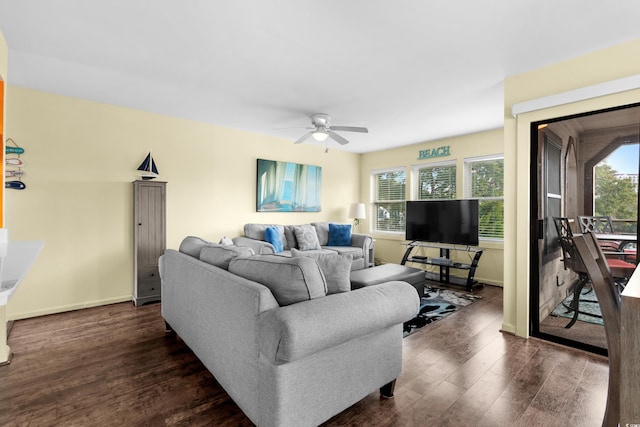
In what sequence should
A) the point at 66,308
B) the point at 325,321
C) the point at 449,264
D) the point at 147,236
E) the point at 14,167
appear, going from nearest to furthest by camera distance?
the point at 325,321 → the point at 14,167 → the point at 66,308 → the point at 147,236 → the point at 449,264

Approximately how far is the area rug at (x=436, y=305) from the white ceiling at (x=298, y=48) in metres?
2.48

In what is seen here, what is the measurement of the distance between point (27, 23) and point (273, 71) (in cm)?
179

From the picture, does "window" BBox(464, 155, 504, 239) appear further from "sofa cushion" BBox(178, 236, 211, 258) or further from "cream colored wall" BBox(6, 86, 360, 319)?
"sofa cushion" BBox(178, 236, 211, 258)

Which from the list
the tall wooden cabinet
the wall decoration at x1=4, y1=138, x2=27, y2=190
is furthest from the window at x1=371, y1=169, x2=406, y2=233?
the wall decoration at x1=4, y1=138, x2=27, y2=190

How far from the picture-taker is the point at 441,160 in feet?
17.9

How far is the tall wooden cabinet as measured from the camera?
3738 millimetres

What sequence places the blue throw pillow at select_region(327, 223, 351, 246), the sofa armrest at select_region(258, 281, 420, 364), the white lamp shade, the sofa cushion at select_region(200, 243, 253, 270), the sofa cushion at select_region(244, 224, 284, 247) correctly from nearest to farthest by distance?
1. the sofa armrest at select_region(258, 281, 420, 364)
2. the sofa cushion at select_region(200, 243, 253, 270)
3. the sofa cushion at select_region(244, 224, 284, 247)
4. the blue throw pillow at select_region(327, 223, 351, 246)
5. the white lamp shade

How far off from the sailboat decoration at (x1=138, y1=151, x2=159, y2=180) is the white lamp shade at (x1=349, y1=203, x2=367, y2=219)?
363 centimetres

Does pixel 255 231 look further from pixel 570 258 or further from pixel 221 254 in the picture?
pixel 570 258

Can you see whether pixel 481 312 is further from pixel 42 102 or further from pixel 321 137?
pixel 42 102

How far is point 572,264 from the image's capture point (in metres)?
2.76

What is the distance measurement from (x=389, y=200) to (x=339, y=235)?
5.14ft

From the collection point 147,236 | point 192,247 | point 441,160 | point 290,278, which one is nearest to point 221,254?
point 192,247

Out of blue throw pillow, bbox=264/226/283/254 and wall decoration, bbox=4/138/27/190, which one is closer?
wall decoration, bbox=4/138/27/190
